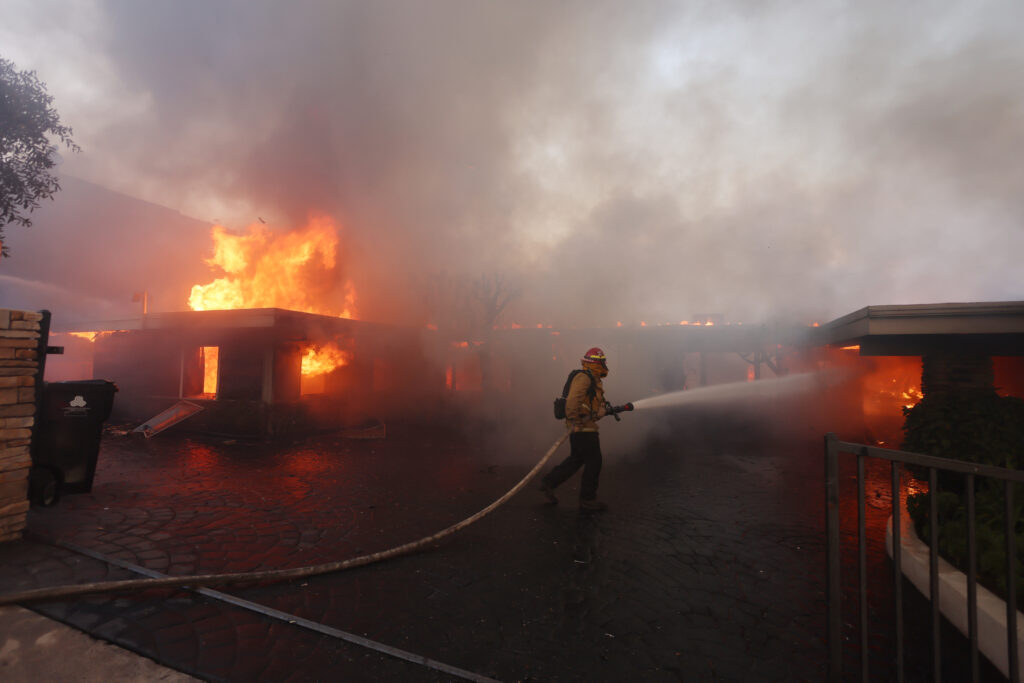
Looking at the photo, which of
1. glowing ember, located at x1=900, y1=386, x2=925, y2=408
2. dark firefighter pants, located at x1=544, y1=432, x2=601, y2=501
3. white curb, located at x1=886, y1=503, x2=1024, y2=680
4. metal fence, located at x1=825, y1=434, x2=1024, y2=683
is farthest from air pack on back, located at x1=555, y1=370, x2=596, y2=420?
glowing ember, located at x1=900, y1=386, x2=925, y2=408

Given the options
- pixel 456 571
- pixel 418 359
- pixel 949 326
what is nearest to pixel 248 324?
pixel 418 359

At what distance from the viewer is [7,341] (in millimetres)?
4219

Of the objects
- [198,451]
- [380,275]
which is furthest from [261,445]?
[380,275]

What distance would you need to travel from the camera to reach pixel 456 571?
4039 millimetres

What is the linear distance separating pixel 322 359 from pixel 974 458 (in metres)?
13.5

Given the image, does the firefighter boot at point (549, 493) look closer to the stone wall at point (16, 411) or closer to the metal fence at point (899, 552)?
the metal fence at point (899, 552)

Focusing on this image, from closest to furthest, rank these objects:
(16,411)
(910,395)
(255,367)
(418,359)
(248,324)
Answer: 1. (16,411)
2. (248,324)
3. (255,367)
4. (910,395)
5. (418,359)

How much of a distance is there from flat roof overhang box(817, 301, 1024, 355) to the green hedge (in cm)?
141

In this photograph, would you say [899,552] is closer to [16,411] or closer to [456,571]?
[456,571]

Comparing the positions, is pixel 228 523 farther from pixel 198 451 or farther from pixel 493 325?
pixel 493 325

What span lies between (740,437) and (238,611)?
41.4 feet

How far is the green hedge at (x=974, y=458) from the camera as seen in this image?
3.21m

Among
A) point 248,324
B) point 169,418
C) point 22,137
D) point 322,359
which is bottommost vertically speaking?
point 169,418

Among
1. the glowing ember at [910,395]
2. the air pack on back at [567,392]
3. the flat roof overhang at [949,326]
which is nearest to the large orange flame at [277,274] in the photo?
the air pack on back at [567,392]
